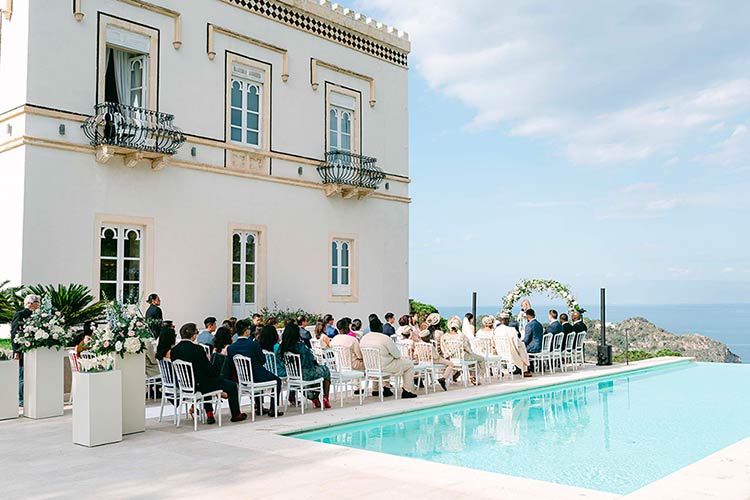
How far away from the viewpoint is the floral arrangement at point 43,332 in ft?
32.4

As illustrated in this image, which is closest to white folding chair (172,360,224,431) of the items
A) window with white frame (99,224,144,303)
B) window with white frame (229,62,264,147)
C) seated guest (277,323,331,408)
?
seated guest (277,323,331,408)

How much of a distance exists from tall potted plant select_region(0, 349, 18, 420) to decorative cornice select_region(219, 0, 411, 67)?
9887mm

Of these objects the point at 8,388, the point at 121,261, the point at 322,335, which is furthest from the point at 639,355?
the point at 8,388

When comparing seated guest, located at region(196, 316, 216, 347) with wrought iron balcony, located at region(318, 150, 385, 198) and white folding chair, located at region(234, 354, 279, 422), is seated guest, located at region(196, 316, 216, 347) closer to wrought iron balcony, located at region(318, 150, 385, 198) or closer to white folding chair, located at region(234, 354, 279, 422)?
white folding chair, located at region(234, 354, 279, 422)

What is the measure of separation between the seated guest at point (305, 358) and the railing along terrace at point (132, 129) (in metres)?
5.69

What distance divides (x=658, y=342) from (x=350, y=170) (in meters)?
15.8

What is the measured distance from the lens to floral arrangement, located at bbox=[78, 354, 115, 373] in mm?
8289

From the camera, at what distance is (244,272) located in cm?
1672

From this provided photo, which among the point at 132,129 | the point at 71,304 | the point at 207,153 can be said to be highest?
the point at 132,129

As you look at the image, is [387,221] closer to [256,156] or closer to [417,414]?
[256,156]

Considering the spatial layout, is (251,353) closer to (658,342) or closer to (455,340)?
(455,340)

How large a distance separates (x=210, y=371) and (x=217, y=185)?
24.6ft

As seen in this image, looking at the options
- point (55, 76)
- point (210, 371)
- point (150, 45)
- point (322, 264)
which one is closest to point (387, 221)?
point (322, 264)

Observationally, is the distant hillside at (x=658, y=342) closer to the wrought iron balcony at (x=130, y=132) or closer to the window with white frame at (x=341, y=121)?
the window with white frame at (x=341, y=121)
